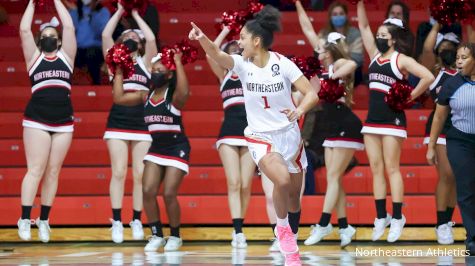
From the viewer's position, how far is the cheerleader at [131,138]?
1191 cm

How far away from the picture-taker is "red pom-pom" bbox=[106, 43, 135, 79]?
11.6 metres

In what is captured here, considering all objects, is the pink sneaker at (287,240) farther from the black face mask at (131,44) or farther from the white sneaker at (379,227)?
the black face mask at (131,44)

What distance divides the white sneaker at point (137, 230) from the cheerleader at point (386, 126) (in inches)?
90.3

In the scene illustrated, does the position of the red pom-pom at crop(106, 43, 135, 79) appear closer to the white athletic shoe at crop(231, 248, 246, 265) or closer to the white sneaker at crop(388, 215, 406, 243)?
the white athletic shoe at crop(231, 248, 246, 265)

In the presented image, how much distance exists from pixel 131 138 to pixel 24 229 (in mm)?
1365

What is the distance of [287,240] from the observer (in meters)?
8.91

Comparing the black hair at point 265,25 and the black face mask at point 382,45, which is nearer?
the black hair at point 265,25

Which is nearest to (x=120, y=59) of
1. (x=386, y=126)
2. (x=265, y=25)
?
(x=386, y=126)

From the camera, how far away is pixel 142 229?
12.0 metres

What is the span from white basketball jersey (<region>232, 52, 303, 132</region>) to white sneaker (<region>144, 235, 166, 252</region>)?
265 cm

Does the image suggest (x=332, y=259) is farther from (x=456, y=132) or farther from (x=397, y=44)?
(x=397, y=44)

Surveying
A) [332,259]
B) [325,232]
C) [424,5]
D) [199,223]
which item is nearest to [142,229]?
[199,223]

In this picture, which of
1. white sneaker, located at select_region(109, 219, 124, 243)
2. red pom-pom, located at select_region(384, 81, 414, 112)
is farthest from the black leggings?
A: white sneaker, located at select_region(109, 219, 124, 243)

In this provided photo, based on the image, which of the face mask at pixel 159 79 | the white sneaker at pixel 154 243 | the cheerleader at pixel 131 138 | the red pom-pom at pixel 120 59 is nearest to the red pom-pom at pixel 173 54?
the face mask at pixel 159 79
